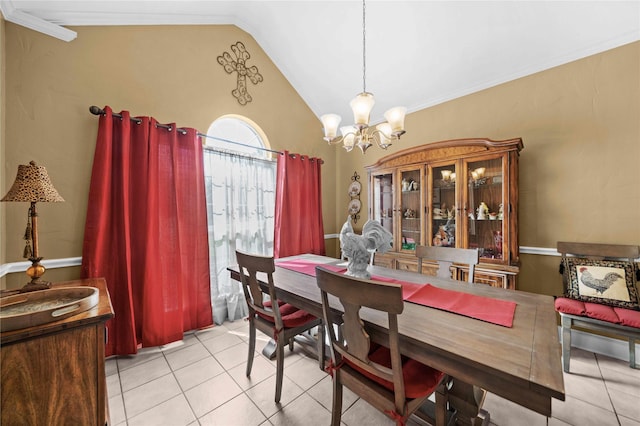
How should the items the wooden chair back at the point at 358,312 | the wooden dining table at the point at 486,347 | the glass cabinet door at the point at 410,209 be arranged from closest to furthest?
the wooden dining table at the point at 486,347 → the wooden chair back at the point at 358,312 → the glass cabinet door at the point at 410,209

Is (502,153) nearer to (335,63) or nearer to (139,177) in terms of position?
(335,63)

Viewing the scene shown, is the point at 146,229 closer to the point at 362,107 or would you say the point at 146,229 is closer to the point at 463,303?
the point at 362,107

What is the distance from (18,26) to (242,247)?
2410mm

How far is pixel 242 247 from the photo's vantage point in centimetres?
284

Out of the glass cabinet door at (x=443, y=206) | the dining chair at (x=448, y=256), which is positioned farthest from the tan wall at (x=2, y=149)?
the glass cabinet door at (x=443, y=206)

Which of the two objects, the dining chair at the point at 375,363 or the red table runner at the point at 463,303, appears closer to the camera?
the dining chair at the point at 375,363

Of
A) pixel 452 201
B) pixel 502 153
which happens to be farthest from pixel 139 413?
pixel 502 153

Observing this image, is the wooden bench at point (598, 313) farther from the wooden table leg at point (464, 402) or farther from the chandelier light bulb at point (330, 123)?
the chandelier light bulb at point (330, 123)

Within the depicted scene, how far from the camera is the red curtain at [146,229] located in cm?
196

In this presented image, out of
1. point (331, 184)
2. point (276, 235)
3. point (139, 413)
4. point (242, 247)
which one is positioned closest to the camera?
point (139, 413)

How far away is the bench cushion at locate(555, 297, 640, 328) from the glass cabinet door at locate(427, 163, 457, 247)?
914mm

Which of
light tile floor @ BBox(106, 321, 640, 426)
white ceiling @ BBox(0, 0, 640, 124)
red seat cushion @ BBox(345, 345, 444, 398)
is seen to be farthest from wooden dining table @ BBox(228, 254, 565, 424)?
white ceiling @ BBox(0, 0, 640, 124)

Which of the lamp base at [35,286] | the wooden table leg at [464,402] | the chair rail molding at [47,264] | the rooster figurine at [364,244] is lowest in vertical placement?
the wooden table leg at [464,402]

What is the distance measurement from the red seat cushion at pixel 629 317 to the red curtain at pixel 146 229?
3.39 metres
